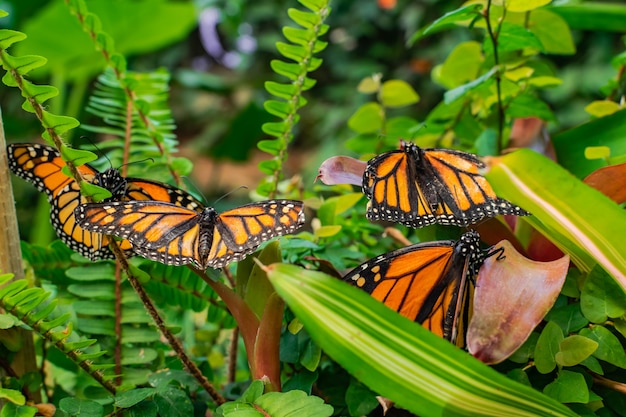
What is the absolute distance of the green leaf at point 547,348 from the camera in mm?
570

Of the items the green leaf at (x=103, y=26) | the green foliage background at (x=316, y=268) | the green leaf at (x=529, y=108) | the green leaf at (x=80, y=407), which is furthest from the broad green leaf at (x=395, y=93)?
the green leaf at (x=103, y=26)

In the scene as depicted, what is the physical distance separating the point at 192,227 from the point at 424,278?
A: 0.25 metres

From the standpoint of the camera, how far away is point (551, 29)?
0.95 meters

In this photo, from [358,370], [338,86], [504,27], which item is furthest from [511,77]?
[338,86]

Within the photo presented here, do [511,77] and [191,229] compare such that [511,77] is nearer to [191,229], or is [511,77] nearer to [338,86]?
[191,229]

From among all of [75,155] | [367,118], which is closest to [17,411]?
[75,155]

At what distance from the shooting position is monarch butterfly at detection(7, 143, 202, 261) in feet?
2.36

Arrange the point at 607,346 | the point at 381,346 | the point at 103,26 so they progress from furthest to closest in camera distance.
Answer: the point at 103,26 → the point at 607,346 → the point at 381,346

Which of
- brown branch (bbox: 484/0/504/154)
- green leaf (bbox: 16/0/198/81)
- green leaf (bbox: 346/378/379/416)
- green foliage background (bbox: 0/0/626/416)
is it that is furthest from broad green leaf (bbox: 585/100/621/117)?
green leaf (bbox: 16/0/198/81)

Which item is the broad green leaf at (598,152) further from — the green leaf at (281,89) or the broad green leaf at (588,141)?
the green leaf at (281,89)

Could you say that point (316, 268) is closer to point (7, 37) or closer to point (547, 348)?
point (547, 348)

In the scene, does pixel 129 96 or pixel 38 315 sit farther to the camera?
pixel 129 96

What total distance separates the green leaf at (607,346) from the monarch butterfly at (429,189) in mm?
127

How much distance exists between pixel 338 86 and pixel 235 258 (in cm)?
339
